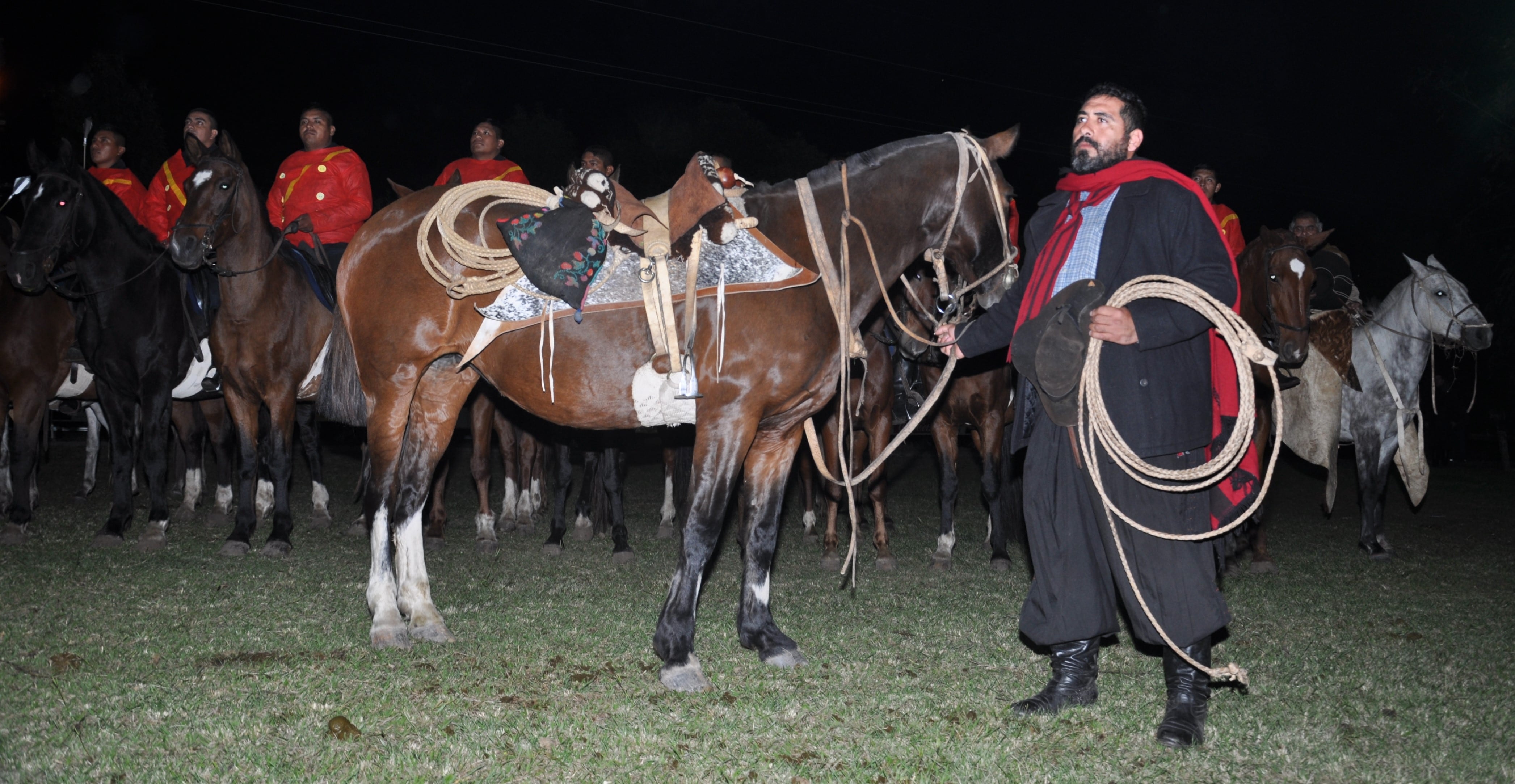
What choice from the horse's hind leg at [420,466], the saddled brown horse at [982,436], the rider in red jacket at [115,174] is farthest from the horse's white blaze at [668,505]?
the rider in red jacket at [115,174]

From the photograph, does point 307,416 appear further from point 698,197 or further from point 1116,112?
point 1116,112

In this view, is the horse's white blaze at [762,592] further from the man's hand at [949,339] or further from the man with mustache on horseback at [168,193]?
the man with mustache on horseback at [168,193]

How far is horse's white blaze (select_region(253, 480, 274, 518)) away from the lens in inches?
315

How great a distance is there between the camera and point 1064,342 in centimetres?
318

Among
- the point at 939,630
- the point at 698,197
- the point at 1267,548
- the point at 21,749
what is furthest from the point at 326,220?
the point at 1267,548

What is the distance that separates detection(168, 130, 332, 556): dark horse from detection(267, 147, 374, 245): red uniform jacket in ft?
1.28

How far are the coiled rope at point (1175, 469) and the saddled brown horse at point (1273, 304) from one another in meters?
3.88

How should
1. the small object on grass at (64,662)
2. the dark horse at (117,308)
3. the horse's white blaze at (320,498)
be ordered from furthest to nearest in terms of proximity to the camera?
the horse's white blaze at (320,498), the dark horse at (117,308), the small object on grass at (64,662)

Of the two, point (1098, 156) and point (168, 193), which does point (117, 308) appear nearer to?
point (168, 193)

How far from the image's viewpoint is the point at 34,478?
7.95 metres

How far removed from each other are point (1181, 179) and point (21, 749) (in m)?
4.21

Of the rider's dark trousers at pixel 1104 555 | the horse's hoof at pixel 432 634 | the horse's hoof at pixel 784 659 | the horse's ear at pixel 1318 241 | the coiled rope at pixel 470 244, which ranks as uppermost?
the horse's ear at pixel 1318 241

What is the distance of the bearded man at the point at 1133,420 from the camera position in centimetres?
319

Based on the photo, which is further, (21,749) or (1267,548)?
(1267,548)
